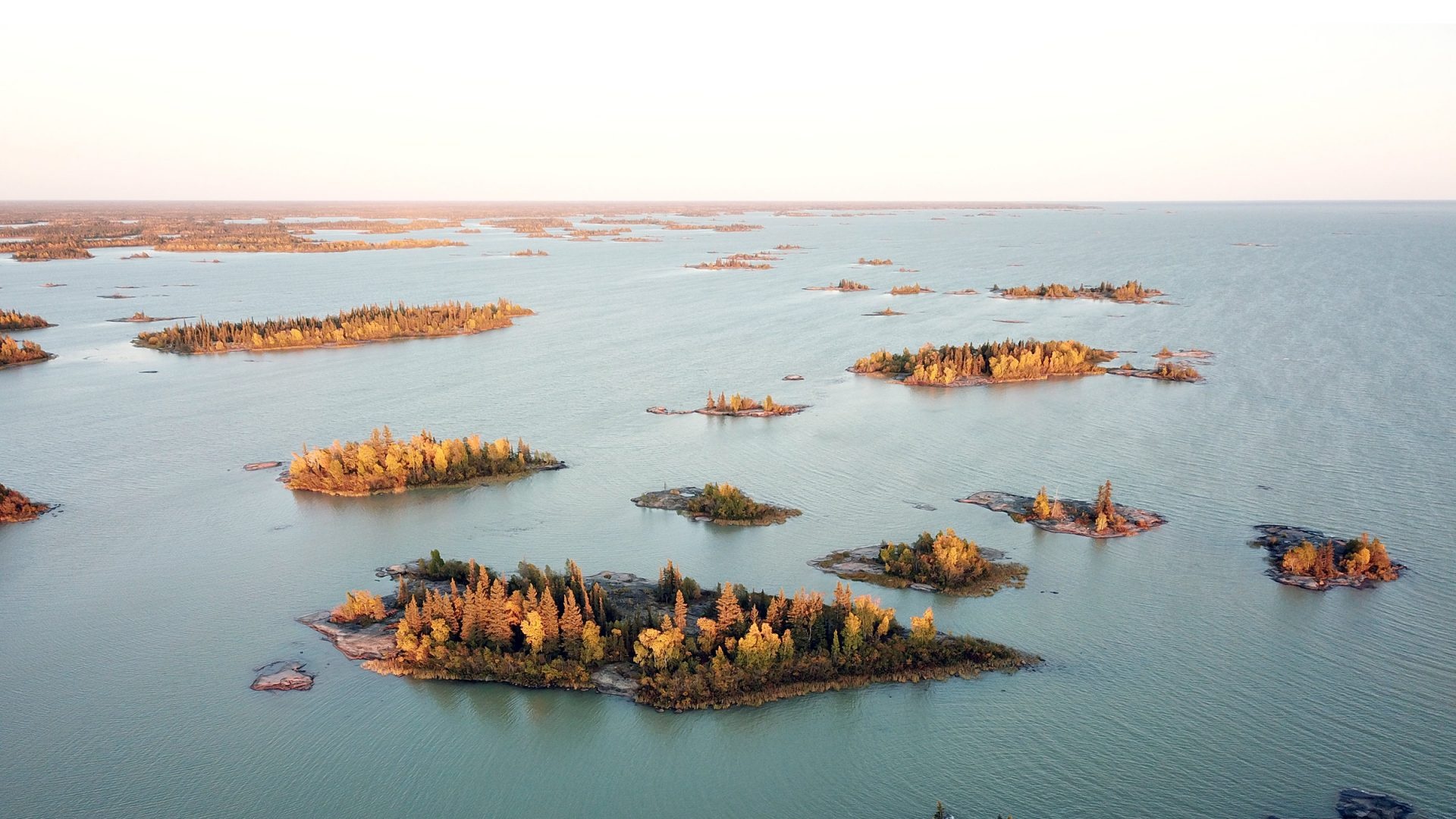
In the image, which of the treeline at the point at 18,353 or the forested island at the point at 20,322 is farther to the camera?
the forested island at the point at 20,322

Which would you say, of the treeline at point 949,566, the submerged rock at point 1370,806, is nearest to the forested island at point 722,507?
the treeline at point 949,566

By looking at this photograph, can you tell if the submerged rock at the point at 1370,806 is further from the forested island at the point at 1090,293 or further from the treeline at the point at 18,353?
the treeline at the point at 18,353

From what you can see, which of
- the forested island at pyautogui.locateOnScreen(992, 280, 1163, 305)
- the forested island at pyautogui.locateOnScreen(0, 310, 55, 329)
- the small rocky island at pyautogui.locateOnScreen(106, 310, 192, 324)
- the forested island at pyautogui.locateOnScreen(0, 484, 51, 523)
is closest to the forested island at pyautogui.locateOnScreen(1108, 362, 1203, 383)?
the forested island at pyautogui.locateOnScreen(992, 280, 1163, 305)

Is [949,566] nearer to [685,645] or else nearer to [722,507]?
[685,645]

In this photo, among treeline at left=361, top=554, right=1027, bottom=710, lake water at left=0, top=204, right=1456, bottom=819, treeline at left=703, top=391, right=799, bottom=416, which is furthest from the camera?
treeline at left=703, top=391, right=799, bottom=416

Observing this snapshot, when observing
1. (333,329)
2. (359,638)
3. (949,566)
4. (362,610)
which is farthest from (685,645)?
(333,329)

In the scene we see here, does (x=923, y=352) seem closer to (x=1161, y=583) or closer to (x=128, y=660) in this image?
(x=1161, y=583)

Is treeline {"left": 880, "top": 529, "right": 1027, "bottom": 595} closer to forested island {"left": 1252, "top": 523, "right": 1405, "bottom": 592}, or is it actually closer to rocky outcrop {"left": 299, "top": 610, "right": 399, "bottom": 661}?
forested island {"left": 1252, "top": 523, "right": 1405, "bottom": 592}
